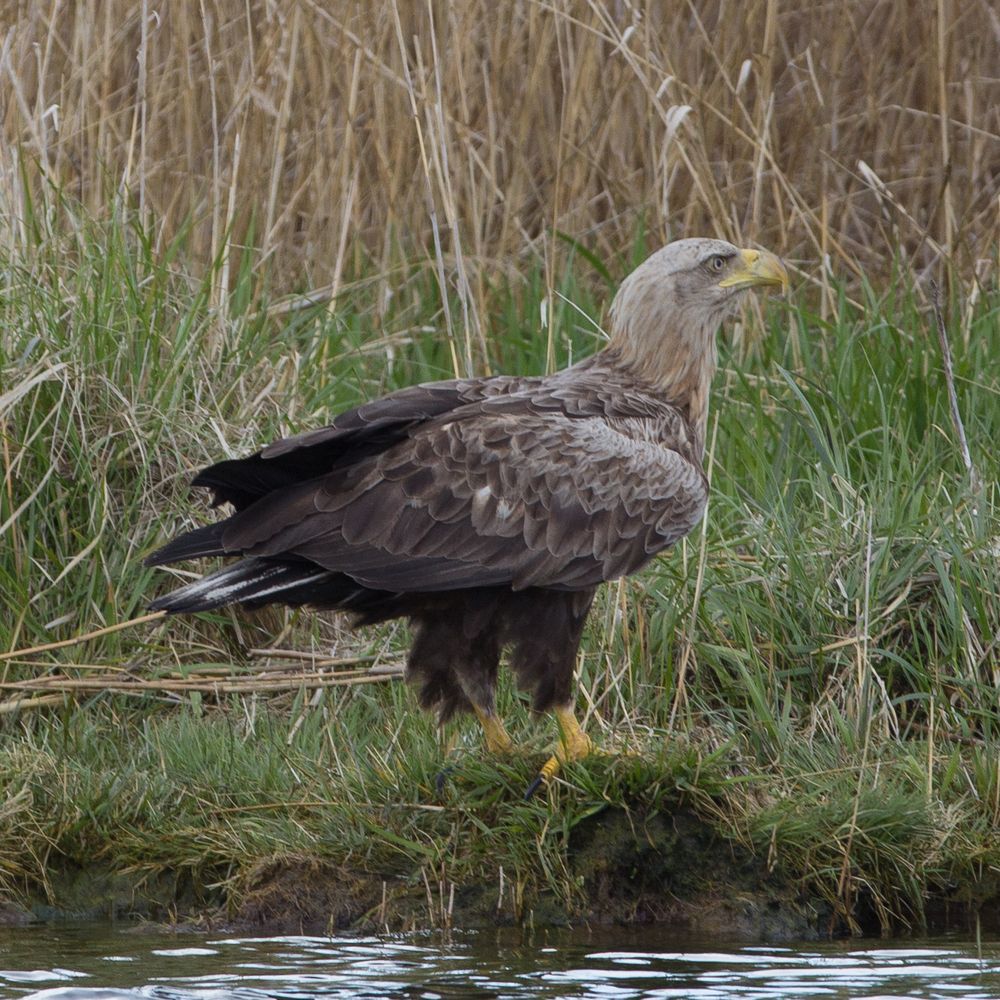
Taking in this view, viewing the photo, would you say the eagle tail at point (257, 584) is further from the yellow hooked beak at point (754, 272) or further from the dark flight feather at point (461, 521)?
the yellow hooked beak at point (754, 272)

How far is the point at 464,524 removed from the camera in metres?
4.67

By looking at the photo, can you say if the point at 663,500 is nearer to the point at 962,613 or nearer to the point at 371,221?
the point at 962,613

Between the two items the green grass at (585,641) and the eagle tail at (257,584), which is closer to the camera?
the green grass at (585,641)

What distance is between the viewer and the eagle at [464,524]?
4.56 metres

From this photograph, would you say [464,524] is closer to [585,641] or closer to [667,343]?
[585,641]

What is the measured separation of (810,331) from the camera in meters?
7.42

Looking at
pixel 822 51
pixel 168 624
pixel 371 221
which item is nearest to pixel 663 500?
pixel 168 624

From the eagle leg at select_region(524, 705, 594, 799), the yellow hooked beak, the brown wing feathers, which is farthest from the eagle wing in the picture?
the yellow hooked beak

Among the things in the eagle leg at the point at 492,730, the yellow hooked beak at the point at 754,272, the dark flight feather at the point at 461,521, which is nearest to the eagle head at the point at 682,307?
the yellow hooked beak at the point at 754,272

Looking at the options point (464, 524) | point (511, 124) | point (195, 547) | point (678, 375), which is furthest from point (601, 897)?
point (511, 124)

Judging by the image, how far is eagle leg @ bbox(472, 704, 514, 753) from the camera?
4.78m

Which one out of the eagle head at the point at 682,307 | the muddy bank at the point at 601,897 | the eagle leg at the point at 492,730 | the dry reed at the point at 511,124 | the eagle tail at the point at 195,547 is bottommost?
the muddy bank at the point at 601,897

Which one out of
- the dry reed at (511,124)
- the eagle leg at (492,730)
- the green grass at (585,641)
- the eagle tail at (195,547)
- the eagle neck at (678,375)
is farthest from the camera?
the dry reed at (511,124)

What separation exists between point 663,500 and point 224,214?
275 cm
